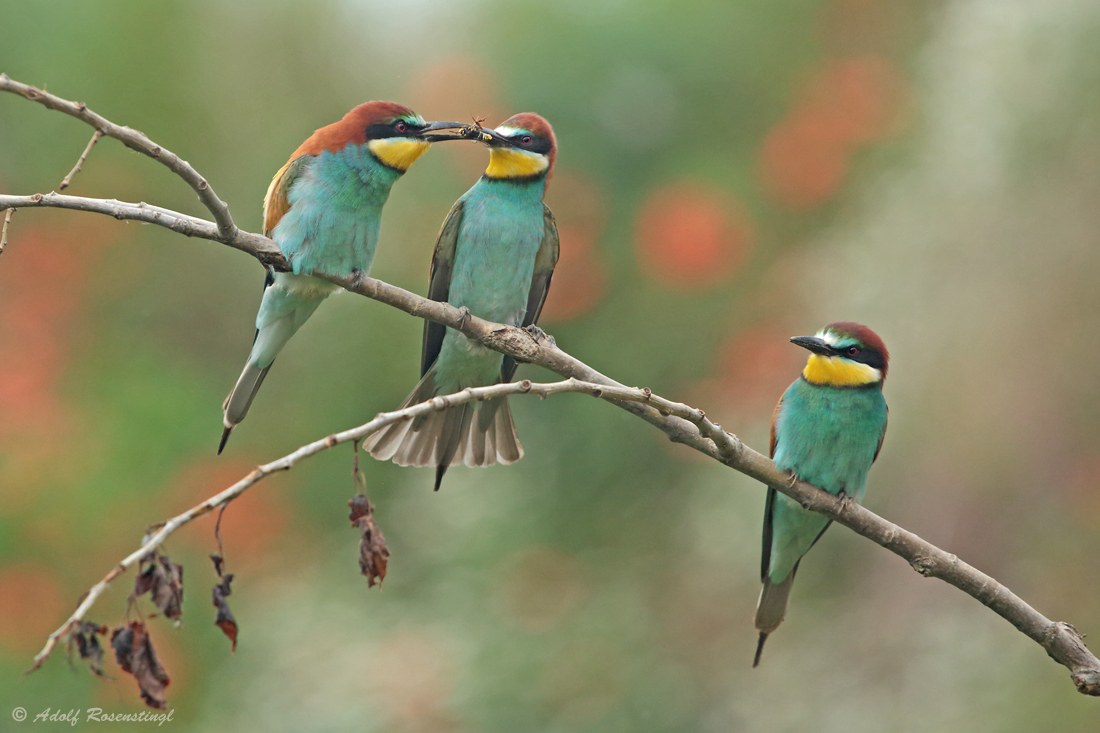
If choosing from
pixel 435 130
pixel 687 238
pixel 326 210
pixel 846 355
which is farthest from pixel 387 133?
pixel 687 238

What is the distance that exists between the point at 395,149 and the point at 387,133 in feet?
0.19

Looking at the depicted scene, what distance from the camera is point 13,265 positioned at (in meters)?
6.91

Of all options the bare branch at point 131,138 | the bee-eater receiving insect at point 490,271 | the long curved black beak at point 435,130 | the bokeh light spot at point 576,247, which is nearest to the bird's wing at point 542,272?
the bee-eater receiving insect at point 490,271

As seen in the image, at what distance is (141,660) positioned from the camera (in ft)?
4.64

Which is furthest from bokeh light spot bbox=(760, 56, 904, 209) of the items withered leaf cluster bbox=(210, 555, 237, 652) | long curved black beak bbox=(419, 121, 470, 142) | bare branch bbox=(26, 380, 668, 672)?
withered leaf cluster bbox=(210, 555, 237, 652)

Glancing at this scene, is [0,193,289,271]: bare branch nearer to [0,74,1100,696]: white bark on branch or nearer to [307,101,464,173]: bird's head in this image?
[0,74,1100,696]: white bark on branch

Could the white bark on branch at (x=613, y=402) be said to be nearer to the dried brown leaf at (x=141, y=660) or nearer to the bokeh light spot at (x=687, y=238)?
the dried brown leaf at (x=141, y=660)

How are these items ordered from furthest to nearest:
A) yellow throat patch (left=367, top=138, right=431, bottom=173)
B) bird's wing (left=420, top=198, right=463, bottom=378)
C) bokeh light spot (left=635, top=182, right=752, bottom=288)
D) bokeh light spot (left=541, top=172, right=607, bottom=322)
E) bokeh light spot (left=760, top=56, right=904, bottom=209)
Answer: bokeh light spot (left=760, top=56, right=904, bottom=209) < bokeh light spot (left=635, top=182, right=752, bottom=288) < bokeh light spot (left=541, top=172, right=607, bottom=322) < bird's wing (left=420, top=198, right=463, bottom=378) < yellow throat patch (left=367, top=138, right=431, bottom=173)

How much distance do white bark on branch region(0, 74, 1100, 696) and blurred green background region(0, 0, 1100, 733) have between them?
304 cm

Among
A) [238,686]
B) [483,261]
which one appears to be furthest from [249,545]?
[483,261]

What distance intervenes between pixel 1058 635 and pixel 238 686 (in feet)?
16.1

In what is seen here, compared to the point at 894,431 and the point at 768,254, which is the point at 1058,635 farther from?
the point at 768,254

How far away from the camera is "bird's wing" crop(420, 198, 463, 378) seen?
132 inches

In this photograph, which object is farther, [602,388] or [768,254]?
[768,254]
